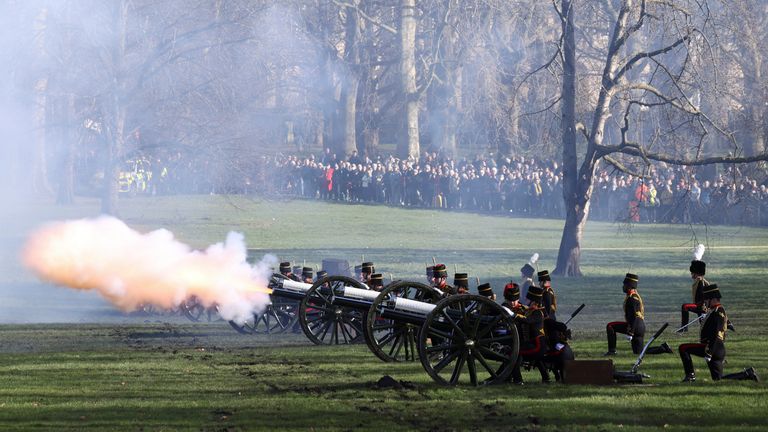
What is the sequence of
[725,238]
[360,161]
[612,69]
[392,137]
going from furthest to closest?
[392,137], [360,161], [725,238], [612,69]

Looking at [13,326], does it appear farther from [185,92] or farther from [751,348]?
[751,348]

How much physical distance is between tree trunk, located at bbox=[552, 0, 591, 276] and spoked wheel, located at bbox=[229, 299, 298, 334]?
12.4m

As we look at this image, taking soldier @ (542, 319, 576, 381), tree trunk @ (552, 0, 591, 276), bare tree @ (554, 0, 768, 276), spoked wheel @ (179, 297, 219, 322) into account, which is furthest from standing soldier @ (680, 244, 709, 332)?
tree trunk @ (552, 0, 591, 276)

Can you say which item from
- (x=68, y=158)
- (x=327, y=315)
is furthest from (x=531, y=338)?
(x=68, y=158)

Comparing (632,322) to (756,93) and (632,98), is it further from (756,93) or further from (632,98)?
(756,93)

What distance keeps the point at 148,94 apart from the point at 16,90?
5790 mm

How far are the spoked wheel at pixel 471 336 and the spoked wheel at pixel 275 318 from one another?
7707mm

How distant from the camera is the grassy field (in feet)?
44.6

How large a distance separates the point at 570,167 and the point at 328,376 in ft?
60.5

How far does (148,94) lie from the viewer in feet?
110

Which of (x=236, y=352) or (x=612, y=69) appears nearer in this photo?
(x=236, y=352)

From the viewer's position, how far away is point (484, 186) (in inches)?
2189

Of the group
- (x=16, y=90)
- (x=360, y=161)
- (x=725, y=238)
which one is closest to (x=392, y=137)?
(x=360, y=161)

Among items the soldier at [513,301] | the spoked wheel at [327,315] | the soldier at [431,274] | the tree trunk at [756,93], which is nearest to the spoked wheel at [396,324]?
the soldier at [431,274]
